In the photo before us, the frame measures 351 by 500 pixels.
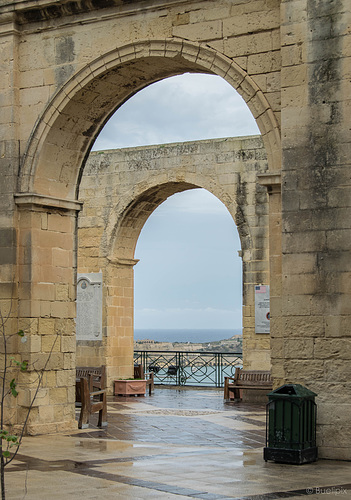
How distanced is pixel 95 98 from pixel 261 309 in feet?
19.8

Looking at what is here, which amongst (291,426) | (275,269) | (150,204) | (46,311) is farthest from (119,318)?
(291,426)

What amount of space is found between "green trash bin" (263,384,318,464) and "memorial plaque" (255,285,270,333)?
7000 millimetres

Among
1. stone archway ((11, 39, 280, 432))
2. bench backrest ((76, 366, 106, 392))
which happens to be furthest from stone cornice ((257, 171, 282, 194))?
bench backrest ((76, 366, 106, 392))

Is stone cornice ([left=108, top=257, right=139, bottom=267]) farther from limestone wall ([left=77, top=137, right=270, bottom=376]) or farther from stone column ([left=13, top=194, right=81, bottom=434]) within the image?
stone column ([left=13, top=194, right=81, bottom=434])

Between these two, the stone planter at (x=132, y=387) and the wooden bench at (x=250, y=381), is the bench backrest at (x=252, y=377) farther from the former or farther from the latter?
the stone planter at (x=132, y=387)

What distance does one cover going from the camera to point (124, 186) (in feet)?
53.7

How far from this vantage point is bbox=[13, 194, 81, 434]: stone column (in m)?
10.3

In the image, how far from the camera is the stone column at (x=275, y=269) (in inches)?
348

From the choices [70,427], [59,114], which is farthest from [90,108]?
[70,427]

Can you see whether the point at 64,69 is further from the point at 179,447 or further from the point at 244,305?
the point at 244,305

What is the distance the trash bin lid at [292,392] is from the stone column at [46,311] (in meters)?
3.35

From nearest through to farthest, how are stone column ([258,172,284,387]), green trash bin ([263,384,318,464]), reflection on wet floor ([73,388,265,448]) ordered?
1. green trash bin ([263,384,318,464])
2. stone column ([258,172,284,387])
3. reflection on wet floor ([73,388,265,448])

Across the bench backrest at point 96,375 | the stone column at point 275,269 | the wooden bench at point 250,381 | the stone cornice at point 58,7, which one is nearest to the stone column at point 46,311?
the stone cornice at point 58,7

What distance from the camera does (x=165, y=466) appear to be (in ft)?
25.3
